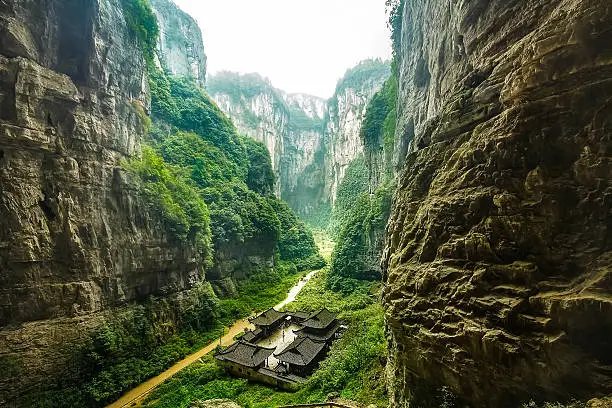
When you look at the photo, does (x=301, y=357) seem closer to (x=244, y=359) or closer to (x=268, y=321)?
(x=244, y=359)

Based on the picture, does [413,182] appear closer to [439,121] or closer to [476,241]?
[439,121]

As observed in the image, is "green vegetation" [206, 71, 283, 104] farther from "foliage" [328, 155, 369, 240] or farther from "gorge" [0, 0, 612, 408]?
"gorge" [0, 0, 612, 408]

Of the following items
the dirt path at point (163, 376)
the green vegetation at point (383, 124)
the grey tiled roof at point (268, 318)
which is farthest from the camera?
the green vegetation at point (383, 124)

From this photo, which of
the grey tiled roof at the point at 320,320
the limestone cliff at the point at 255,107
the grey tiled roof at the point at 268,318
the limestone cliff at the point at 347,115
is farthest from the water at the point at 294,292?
the limestone cliff at the point at 347,115

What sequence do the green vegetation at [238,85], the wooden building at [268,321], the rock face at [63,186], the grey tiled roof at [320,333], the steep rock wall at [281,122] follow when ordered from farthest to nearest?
the steep rock wall at [281,122] → the green vegetation at [238,85] → the wooden building at [268,321] → the grey tiled roof at [320,333] → the rock face at [63,186]

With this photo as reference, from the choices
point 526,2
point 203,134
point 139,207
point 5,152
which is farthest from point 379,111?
point 5,152

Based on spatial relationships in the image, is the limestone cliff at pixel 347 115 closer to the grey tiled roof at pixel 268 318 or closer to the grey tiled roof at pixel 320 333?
the grey tiled roof at pixel 268 318
